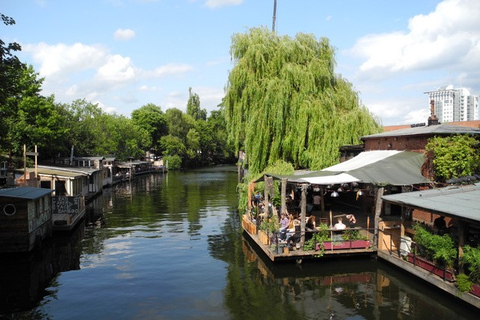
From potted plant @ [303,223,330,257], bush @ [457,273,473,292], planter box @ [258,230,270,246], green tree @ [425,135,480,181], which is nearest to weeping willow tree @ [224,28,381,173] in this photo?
planter box @ [258,230,270,246]

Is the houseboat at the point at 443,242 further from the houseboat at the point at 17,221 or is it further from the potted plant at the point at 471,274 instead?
the houseboat at the point at 17,221

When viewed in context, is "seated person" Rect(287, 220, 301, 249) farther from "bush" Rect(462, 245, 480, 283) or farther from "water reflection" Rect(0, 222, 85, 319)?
"water reflection" Rect(0, 222, 85, 319)

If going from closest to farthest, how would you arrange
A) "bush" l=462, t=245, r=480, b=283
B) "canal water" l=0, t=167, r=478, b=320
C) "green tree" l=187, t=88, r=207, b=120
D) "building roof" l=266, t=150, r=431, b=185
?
"bush" l=462, t=245, r=480, b=283
"canal water" l=0, t=167, r=478, b=320
"building roof" l=266, t=150, r=431, b=185
"green tree" l=187, t=88, r=207, b=120

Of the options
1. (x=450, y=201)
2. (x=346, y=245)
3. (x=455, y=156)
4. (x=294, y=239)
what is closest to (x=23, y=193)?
(x=294, y=239)

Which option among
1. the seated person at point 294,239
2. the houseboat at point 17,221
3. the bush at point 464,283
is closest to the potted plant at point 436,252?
the bush at point 464,283

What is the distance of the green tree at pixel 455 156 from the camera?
1897 centimetres

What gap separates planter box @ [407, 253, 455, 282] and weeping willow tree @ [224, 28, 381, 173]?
35.4 feet

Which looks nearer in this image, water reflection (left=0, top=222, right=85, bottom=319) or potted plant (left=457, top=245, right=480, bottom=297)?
potted plant (left=457, top=245, right=480, bottom=297)

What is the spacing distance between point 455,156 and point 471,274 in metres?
8.10

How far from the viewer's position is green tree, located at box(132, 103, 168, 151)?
9962 cm

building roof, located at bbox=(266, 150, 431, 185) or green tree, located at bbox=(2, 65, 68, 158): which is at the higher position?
green tree, located at bbox=(2, 65, 68, 158)

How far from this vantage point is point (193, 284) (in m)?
16.2

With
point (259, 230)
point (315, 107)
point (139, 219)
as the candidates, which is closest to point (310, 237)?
point (259, 230)

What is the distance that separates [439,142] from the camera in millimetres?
19750
